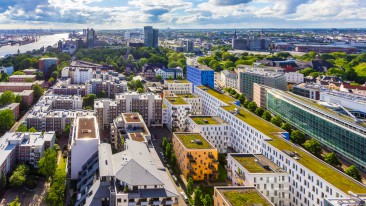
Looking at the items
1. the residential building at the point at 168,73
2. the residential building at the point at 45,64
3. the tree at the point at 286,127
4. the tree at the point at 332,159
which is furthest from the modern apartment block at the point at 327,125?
the residential building at the point at 45,64

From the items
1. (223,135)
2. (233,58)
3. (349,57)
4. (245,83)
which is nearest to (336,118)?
(223,135)

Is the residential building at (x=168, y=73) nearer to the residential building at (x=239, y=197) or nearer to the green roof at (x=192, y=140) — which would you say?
the green roof at (x=192, y=140)

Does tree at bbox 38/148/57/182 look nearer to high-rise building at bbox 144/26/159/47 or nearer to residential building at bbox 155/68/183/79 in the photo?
residential building at bbox 155/68/183/79

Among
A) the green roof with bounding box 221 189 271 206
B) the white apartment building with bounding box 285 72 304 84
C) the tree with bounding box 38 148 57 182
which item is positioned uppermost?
the white apartment building with bounding box 285 72 304 84

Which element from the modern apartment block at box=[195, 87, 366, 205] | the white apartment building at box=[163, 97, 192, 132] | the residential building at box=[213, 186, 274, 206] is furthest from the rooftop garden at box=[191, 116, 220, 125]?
the residential building at box=[213, 186, 274, 206]

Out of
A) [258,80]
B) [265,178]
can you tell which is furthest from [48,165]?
[258,80]

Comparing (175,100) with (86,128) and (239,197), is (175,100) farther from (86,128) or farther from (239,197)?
(239,197)

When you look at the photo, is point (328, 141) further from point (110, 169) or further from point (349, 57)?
point (349, 57)
